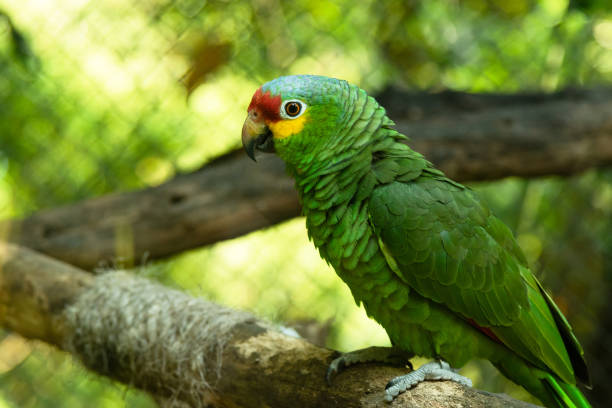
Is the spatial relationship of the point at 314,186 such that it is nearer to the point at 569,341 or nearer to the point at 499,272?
the point at 499,272

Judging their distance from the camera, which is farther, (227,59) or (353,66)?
(353,66)

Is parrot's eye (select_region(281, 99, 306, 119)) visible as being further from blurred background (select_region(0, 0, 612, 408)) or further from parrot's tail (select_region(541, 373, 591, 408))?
blurred background (select_region(0, 0, 612, 408))

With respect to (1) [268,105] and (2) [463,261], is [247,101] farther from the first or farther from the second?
(2) [463,261]

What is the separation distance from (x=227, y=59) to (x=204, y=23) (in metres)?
0.29

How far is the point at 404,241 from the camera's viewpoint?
1.02 meters

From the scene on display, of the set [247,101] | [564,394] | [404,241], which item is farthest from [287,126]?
[247,101]

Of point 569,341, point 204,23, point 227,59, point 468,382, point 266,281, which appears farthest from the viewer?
point 266,281

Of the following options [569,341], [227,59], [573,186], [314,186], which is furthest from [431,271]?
[573,186]

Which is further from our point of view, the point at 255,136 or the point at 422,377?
the point at 255,136

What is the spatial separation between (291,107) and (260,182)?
2.77ft

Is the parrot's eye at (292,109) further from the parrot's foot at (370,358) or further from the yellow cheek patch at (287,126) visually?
the parrot's foot at (370,358)

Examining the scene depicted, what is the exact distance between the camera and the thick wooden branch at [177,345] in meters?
1.04

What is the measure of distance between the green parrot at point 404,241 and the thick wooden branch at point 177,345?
77mm

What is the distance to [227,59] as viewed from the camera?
209cm
